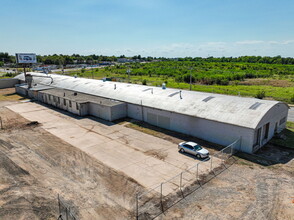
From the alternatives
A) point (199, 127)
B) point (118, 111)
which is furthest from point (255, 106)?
point (118, 111)

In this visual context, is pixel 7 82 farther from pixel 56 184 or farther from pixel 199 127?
pixel 199 127

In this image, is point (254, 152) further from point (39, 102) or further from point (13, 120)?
point (39, 102)

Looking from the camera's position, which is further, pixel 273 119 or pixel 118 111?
pixel 118 111

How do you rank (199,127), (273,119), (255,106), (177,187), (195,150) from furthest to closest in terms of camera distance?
(199,127), (273,119), (255,106), (195,150), (177,187)

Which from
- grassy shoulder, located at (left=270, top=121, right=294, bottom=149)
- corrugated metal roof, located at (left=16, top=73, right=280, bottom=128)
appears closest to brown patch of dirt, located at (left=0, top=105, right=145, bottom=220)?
corrugated metal roof, located at (left=16, top=73, right=280, bottom=128)

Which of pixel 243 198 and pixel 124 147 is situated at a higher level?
pixel 124 147

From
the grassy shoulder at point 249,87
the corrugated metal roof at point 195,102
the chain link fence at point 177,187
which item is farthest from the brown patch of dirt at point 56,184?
the grassy shoulder at point 249,87

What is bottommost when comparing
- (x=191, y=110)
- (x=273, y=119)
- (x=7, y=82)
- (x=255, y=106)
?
(x=273, y=119)

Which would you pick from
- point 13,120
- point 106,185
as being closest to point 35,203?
point 106,185

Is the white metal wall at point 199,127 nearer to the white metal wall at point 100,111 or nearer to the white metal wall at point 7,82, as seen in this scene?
the white metal wall at point 100,111
